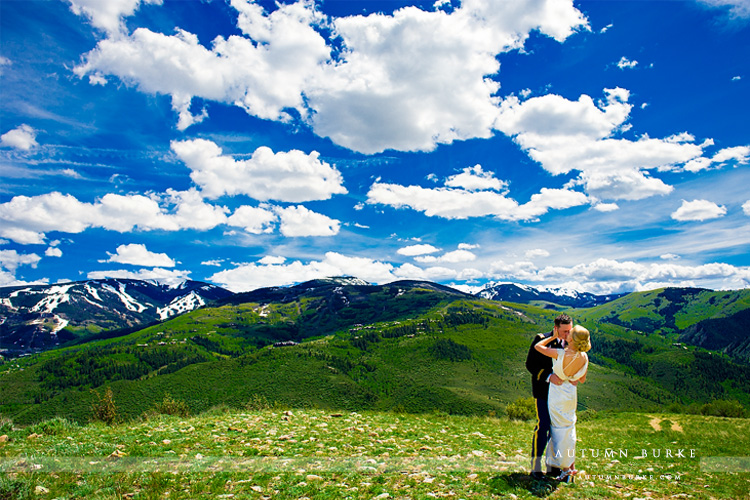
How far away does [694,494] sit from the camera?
29.1ft

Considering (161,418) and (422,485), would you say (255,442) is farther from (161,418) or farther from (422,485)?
(161,418)

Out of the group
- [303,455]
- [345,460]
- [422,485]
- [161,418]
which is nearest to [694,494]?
[422,485]

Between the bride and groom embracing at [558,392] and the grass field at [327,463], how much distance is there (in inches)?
24.4

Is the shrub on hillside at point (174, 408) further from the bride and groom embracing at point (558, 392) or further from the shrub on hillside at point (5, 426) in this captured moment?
the bride and groom embracing at point (558, 392)

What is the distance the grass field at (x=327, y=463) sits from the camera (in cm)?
855

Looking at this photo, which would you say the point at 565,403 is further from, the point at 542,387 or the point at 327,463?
the point at 327,463

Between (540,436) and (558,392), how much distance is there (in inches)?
55.3

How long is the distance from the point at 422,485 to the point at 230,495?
15.3 ft

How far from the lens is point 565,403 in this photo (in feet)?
30.3

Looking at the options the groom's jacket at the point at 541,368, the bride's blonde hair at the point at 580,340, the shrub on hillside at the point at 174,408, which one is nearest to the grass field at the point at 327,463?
the groom's jacket at the point at 541,368

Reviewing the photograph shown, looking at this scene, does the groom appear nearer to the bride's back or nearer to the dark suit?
the dark suit

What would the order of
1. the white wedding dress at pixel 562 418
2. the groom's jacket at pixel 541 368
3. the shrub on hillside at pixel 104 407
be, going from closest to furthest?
the white wedding dress at pixel 562 418
the groom's jacket at pixel 541 368
the shrub on hillside at pixel 104 407

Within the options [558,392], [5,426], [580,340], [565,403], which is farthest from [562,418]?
[5,426]

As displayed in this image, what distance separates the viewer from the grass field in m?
8.55
